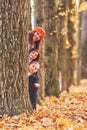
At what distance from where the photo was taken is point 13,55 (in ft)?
32.2

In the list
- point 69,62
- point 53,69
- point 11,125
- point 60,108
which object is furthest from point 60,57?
point 11,125

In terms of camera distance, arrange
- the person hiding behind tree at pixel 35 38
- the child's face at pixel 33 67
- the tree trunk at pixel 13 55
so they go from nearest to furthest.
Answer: the tree trunk at pixel 13 55 < the child's face at pixel 33 67 < the person hiding behind tree at pixel 35 38

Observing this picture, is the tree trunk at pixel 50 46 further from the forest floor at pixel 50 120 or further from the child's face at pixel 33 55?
the child's face at pixel 33 55

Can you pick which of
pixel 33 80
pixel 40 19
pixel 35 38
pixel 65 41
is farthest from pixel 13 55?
pixel 65 41

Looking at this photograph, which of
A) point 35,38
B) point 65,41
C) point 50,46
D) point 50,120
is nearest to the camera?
point 50,120

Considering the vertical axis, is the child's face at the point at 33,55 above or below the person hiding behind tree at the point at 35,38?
below

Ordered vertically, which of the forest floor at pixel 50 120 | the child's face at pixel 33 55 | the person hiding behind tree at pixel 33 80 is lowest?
the forest floor at pixel 50 120

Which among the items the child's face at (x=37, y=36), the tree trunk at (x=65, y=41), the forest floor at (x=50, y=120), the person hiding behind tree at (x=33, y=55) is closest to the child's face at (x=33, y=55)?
the person hiding behind tree at (x=33, y=55)

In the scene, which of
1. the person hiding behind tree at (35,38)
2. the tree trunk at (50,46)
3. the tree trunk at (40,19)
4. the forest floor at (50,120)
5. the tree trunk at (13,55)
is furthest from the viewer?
the tree trunk at (50,46)

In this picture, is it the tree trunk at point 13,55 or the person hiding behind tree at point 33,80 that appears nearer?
the tree trunk at point 13,55

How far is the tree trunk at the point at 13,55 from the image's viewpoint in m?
9.73

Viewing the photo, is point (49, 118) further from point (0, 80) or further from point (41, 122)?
point (0, 80)

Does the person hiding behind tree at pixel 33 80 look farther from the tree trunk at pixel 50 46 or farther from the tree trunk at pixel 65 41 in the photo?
the tree trunk at pixel 65 41

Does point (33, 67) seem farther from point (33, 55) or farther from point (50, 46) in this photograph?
point (50, 46)
